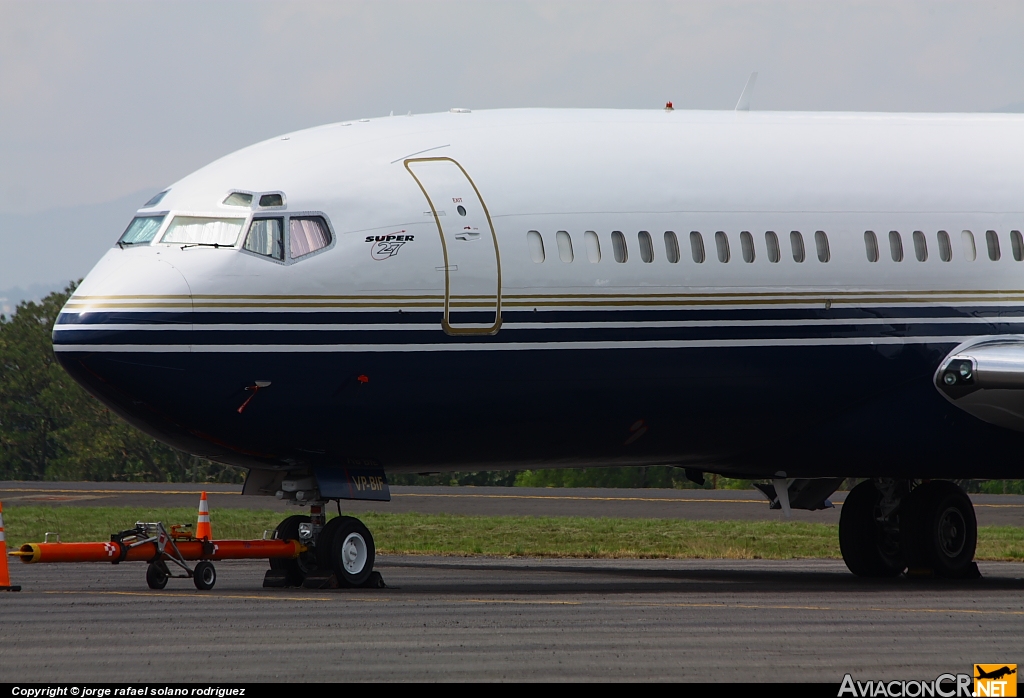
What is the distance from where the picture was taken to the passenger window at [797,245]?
20.5 meters

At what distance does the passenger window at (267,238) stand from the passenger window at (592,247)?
3478 millimetres

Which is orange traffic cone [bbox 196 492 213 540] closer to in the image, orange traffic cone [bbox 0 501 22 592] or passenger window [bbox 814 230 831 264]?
orange traffic cone [bbox 0 501 22 592]

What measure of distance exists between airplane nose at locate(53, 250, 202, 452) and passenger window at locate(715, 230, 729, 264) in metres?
6.31

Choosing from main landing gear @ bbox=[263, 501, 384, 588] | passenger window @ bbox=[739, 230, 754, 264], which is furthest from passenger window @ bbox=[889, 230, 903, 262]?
main landing gear @ bbox=[263, 501, 384, 588]

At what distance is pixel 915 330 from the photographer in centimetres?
2077

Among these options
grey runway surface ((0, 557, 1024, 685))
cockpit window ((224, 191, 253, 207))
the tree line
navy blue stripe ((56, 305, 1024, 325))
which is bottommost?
grey runway surface ((0, 557, 1024, 685))

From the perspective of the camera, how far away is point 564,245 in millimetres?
19281

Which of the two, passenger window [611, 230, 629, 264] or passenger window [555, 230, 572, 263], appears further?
passenger window [611, 230, 629, 264]

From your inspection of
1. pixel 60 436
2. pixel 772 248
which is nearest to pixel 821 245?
pixel 772 248

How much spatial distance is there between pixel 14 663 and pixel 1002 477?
14.4 metres

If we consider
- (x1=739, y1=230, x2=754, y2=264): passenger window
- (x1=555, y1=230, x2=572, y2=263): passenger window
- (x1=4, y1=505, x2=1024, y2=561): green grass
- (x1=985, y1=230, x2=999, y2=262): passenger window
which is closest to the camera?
(x1=555, y1=230, x2=572, y2=263): passenger window

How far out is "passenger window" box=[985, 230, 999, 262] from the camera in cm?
2147

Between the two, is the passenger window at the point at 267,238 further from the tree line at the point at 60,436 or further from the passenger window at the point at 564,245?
the tree line at the point at 60,436

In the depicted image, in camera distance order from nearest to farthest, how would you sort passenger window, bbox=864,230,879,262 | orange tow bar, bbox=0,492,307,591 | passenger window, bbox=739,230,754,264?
1. orange tow bar, bbox=0,492,307,591
2. passenger window, bbox=739,230,754,264
3. passenger window, bbox=864,230,879,262
